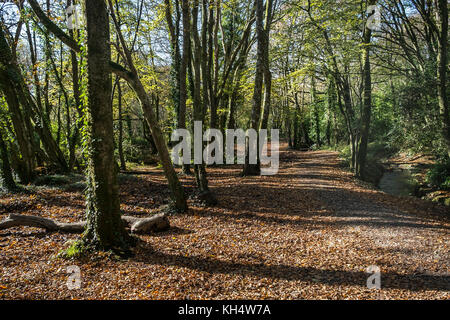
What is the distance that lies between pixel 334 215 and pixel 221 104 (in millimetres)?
12392

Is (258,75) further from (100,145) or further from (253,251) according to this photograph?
(100,145)

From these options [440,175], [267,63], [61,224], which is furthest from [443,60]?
[61,224]

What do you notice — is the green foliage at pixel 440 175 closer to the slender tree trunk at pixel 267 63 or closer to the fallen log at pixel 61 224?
the slender tree trunk at pixel 267 63

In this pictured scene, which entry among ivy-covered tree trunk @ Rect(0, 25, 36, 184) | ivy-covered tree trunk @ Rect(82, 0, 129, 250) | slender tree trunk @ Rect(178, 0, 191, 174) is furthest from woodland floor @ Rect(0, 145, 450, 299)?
slender tree trunk @ Rect(178, 0, 191, 174)

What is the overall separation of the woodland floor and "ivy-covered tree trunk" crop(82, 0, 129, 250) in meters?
0.51

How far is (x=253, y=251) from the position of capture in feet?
18.0

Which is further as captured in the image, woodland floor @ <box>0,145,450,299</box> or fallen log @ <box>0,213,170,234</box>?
fallen log @ <box>0,213,170,234</box>

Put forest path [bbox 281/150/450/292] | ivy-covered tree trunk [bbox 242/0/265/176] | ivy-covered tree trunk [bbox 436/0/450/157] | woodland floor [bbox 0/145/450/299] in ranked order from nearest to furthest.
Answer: woodland floor [bbox 0/145/450/299] → forest path [bbox 281/150/450/292] → ivy-covered tree trunk [bbox 436/0/450/157] → ivy-covered tree trunk [bbox 242/0/265/176]

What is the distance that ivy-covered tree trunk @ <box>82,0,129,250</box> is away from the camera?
14.7 ft

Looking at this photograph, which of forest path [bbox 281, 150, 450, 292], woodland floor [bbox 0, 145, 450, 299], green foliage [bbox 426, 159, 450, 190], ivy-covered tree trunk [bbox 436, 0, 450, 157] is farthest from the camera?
green foliage [bbox 426, 159, 450, 190]

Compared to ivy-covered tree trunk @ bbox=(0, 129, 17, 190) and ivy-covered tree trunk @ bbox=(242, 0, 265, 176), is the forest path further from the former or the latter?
ivy-covered tree trunk @ bbox=(0, 129, 17, 190)

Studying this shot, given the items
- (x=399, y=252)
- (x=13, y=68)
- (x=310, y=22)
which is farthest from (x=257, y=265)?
(x=310, y=22)

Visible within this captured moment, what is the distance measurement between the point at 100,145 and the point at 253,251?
3448mm

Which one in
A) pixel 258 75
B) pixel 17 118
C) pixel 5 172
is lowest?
pixel 5 172
